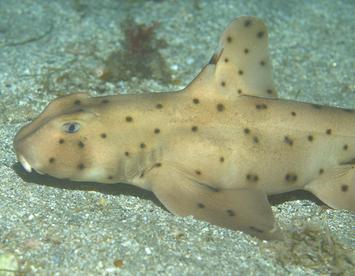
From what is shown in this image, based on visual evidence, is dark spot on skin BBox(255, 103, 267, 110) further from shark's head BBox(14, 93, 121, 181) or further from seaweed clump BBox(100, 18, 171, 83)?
seaweed clump BBox(100, 18, 171, 83)

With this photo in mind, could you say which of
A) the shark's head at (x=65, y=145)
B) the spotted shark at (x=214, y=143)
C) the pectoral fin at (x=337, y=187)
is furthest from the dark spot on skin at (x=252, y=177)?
the shark's head at (x=65, y=145)

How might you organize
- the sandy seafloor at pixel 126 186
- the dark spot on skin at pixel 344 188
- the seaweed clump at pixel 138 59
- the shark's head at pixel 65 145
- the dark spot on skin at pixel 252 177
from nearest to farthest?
1. the sandy seafloor at pixel 126 186
2. the shark's head at pixel 65 145
3. the dark spot on skin at pixel 252 177
4. the dark spot on skin at pixel 344 188
5. the seaweed clump at pixel 138 59

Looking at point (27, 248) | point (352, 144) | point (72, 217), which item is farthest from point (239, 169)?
point (27, 248)

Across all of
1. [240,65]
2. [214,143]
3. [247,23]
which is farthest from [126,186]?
[247,23]

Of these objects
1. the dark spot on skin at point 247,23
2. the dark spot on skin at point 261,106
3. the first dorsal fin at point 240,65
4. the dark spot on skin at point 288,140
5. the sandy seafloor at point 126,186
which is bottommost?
the sandy seafloor at point 126,186

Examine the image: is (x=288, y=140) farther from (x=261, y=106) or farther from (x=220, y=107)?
(x=220, y=107)

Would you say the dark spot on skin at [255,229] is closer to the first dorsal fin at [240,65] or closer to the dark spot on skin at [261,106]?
the dark spot on skin at [261,106]

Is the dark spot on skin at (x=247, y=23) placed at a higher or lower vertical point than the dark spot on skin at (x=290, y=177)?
higher
